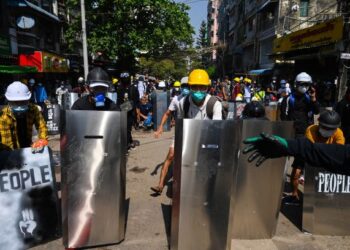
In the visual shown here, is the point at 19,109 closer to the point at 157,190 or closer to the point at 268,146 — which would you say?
the point at 157,190

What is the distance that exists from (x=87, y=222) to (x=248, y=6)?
40.8m

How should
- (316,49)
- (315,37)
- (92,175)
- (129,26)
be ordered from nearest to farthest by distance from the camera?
(92,175), (315,37), (316,49), (129,26)

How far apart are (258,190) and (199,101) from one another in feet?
4.05

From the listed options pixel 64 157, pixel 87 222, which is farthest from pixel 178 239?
pixel 64 157

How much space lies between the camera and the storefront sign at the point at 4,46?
1502cm

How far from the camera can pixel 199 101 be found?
4.17m

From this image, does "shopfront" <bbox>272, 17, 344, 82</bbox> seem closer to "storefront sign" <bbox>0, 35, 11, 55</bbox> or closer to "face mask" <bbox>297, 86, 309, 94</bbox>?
"face mask" <bbox>297, 86, 309, 94</bbox>

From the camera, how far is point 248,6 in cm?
4034

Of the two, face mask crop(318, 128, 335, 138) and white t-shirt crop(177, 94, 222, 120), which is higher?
white t-shirt crop(177, 94, 222, 120)

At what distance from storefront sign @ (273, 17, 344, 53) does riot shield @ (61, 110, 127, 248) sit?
14.6m

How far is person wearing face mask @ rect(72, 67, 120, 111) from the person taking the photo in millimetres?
3908

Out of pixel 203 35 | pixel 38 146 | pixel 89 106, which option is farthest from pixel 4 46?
pixel 203 35

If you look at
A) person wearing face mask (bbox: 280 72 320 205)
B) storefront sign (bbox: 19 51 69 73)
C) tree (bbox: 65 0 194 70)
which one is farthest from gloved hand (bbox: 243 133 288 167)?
tree (bbox: 65 0 194 70)

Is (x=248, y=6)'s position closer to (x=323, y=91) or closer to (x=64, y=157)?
(x=323, y=91)
